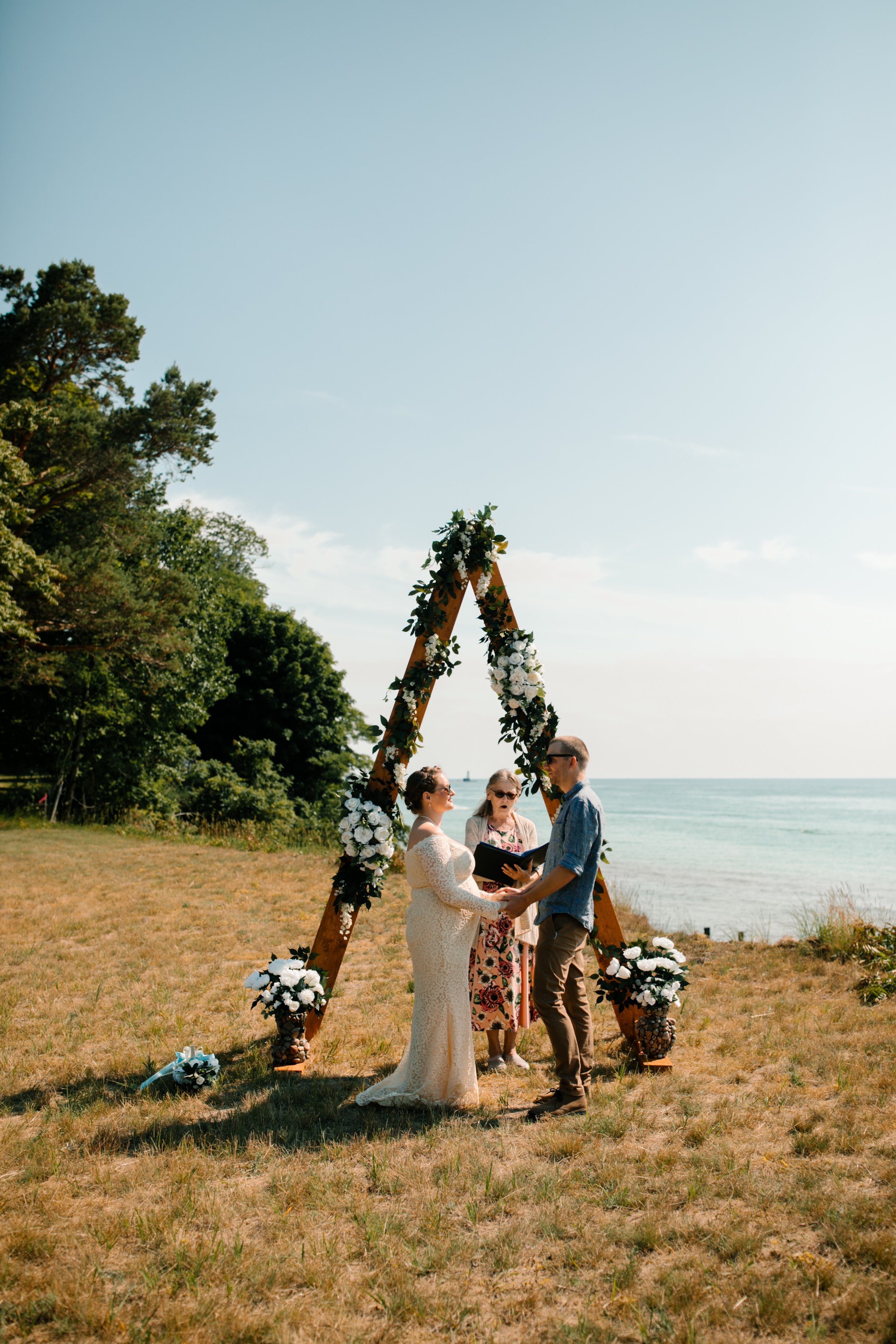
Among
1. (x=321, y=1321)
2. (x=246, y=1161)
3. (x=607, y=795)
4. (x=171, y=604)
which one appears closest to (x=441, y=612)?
(x=246, y=1161)

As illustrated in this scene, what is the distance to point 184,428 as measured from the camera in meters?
18.5

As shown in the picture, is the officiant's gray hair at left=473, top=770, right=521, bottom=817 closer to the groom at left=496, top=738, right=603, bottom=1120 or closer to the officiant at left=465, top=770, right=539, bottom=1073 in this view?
the officiant at left=465, top=770, right=539, bottom=1073

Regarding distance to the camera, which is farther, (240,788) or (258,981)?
(240,788)

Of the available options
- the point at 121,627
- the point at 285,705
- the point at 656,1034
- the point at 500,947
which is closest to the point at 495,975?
the point at 500,947

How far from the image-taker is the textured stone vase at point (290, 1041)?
18.3 ft

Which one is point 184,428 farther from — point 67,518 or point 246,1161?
point 246,1161

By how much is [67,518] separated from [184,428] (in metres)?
3.44

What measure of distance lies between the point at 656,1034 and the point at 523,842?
1.52 m

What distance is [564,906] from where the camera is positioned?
4945 mm

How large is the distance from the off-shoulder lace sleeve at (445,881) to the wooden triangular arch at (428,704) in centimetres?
105

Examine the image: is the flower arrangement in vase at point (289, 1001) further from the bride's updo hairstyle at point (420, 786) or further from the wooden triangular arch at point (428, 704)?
the bride's updo hairstyle at point (420, 786)

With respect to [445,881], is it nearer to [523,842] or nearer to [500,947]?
[500,947]

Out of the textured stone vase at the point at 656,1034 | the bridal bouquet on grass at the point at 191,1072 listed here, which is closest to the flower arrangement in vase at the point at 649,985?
the textured stone vase at the point at 656,1034

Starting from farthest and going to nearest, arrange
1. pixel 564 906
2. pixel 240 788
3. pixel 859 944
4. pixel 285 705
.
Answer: pixel 285 705, pixel 240 788, pixel 859 944, pixel 564 906
